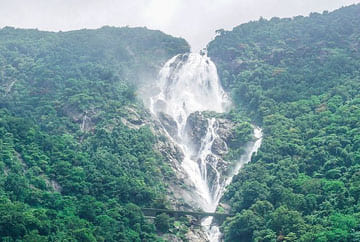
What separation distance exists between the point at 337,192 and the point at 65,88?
1956 inches

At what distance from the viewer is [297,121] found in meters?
94.1

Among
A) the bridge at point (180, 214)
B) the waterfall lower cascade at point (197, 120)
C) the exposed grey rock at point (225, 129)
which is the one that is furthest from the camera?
the exposed grey rock at point (225, 129)

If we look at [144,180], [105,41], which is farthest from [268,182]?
[105,41]

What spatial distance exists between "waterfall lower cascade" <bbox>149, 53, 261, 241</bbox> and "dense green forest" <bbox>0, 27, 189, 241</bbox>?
4.63 metres

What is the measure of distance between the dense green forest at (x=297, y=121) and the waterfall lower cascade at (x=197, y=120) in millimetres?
3046

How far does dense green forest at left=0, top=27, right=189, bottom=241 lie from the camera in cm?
7031

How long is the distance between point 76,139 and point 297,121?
30.4 metres

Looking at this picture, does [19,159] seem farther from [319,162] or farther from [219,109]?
[219,109]

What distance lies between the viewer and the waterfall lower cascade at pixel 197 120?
3602 inches

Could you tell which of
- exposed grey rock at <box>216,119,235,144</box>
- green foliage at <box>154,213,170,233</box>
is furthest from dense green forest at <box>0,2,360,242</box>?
exposed grey rock at <box>216,119,235,144</box>

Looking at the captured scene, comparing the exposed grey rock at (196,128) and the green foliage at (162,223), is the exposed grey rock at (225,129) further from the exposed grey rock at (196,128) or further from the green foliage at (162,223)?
the green foliage at (162,223)

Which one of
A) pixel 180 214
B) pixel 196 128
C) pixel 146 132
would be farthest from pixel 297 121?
pixel 180 214

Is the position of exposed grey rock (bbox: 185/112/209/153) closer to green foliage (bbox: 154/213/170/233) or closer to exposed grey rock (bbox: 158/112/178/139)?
exposed grey rock (bbox: 158/112/178/139)

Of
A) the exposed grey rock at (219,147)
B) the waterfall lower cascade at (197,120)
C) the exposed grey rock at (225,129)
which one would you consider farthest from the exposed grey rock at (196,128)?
the exposed grey rock at (219,147)
